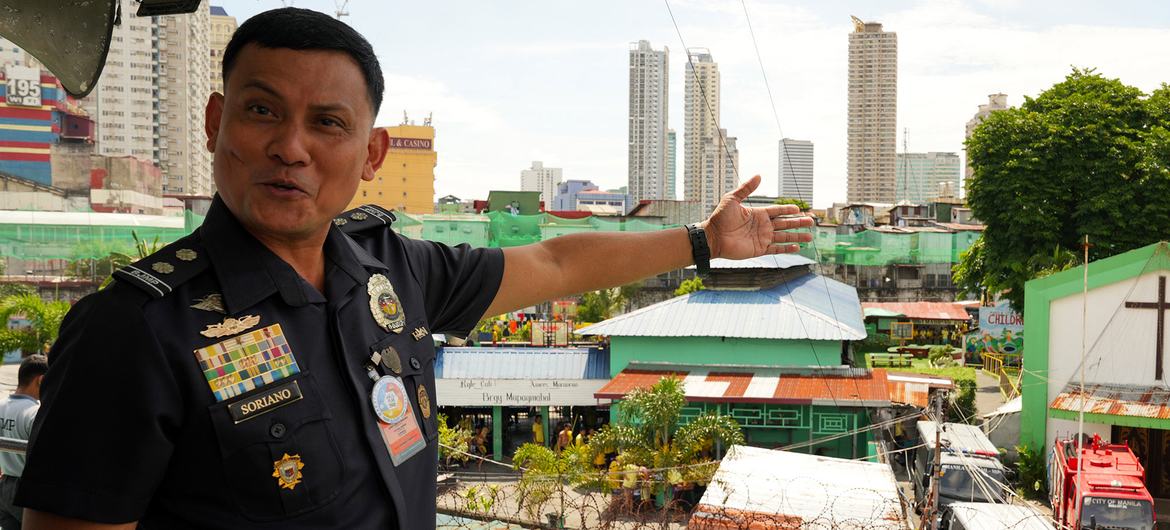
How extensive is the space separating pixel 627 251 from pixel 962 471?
11.0 meters

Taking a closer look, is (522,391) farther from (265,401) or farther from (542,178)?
→ (542,178)

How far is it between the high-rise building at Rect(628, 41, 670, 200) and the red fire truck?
89.0 m

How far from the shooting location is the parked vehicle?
36.6 feet

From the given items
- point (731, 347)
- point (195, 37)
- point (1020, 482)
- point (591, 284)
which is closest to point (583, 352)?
point (731, 347)

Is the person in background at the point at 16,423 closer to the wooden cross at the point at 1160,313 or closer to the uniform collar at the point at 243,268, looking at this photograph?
the uniform collar at the point at 243,268

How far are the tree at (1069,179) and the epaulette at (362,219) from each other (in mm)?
18359

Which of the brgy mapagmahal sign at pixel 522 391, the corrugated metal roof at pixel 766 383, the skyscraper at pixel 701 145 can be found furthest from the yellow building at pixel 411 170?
the corrugated metal roof at pixel 766 383

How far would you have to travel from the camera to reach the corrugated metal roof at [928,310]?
1080 inches

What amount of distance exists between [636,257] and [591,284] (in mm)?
105

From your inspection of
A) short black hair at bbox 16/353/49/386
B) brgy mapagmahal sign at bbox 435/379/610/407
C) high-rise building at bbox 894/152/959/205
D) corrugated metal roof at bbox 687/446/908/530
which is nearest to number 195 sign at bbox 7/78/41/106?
brgy mapagmahal sign at bbox 435/379/610/407

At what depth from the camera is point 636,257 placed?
1.85m

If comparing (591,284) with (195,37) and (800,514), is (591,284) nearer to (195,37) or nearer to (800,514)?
(800,514)

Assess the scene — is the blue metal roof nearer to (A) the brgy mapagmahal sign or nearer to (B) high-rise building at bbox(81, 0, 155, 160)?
(A) the brgy mapagmahal sign

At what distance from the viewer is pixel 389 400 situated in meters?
1.24
